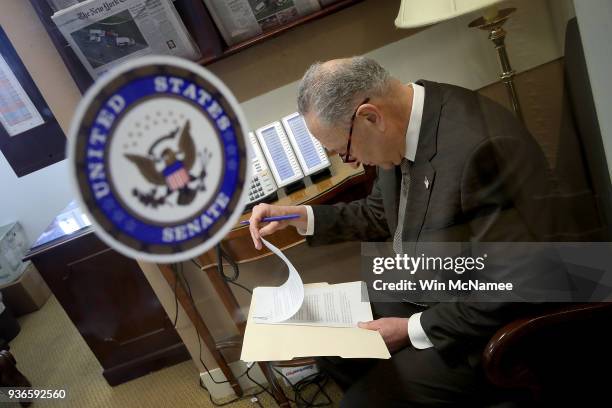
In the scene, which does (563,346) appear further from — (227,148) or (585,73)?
(227,148)

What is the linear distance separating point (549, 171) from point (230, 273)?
1.88 feet

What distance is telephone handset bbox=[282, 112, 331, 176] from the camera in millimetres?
741

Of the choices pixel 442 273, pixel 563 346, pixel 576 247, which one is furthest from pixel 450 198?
pixel 563 346

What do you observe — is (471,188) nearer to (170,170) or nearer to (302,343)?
(302,343)

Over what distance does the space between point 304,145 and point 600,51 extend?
451mm

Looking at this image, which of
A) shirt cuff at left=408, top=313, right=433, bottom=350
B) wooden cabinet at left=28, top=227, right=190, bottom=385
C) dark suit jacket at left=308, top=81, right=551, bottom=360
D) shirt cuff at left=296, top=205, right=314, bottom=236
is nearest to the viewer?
wooden cabinet at left=28, top=227, right=190, bottom=385

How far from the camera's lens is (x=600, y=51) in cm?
56

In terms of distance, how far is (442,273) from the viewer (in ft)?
2.13

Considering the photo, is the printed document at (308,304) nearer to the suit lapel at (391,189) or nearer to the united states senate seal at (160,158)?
the suit lapel at (391,189)

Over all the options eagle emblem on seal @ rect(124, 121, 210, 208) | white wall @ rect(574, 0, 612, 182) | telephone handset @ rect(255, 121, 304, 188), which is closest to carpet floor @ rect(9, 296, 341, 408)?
eagle emblem on seal @ rect(124, 121, 210, 208)

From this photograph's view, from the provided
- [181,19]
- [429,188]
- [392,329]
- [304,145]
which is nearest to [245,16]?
[181,19]

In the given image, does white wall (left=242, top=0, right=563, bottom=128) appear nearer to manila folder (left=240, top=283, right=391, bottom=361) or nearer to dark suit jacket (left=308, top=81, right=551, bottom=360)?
dark suit jacket (left=308, top=81, right=551, bottom=360)

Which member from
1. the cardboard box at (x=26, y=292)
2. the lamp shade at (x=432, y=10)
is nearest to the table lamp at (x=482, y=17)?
the lamp shade at (x=432, y=10)

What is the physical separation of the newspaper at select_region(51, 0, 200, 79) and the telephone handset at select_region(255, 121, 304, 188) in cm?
23
